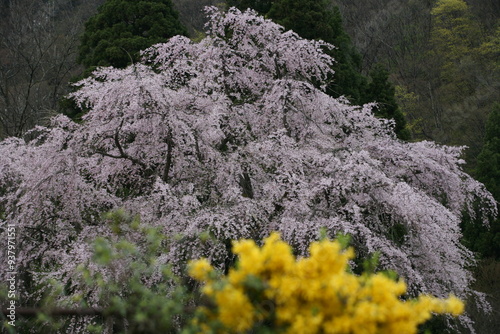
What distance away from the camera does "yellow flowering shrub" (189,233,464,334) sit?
1.55 m

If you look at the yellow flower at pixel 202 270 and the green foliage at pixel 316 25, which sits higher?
the yellow flower at pixel 202 270

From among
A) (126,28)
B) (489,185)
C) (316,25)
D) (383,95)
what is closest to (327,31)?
(316,25)

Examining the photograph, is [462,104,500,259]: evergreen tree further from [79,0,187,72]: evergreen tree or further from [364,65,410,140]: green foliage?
[79,0,187,72]: evergreen tree

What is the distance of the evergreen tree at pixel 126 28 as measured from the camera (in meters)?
12.6

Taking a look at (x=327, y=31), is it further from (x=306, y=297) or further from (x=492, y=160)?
(x=306, y=297)

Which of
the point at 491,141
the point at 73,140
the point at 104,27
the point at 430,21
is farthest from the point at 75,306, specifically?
the point at 430,21

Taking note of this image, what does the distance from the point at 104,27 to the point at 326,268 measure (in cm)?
1356

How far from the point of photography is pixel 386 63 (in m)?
25.4

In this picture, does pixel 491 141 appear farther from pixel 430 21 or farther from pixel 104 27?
pixel 430 21

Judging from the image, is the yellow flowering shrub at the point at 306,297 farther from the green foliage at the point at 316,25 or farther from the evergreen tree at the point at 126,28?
the evergreen tree at the point at 126,28

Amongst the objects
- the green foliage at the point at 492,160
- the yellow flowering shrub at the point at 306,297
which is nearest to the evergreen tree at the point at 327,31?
the green foliage at the point at 492,160

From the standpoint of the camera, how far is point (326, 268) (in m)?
1.61

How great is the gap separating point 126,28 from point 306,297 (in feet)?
42.8

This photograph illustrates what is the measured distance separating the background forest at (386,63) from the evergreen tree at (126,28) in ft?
→ 0.26
